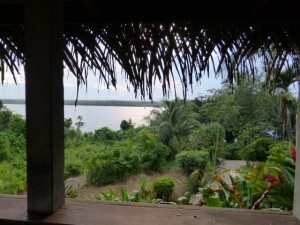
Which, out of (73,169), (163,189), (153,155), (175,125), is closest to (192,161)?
(153,155)

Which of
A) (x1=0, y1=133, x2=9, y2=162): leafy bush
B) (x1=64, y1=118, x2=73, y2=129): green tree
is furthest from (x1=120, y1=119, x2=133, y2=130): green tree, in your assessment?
(x1=0, y1=133, x2=9, y2=162): leafy bush

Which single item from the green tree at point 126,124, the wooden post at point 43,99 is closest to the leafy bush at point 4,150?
the green tree at point 126,124

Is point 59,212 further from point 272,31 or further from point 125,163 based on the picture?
point 125,163

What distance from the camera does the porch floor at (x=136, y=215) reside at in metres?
1.23

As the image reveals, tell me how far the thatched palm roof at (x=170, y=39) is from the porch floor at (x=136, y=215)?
506mm

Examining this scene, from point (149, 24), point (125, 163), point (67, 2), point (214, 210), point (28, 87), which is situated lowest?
point (125, 163)

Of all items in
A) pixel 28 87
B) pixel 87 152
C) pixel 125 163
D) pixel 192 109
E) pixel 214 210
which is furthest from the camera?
pixel 192 109

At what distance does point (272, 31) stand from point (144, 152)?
1140 centimetres

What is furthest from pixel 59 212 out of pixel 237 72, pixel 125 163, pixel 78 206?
pixel 125 163

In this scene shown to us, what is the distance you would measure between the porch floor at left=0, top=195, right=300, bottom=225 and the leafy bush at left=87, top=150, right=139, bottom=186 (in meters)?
10.4

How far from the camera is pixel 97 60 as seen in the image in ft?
4.83

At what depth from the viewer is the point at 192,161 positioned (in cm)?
1094

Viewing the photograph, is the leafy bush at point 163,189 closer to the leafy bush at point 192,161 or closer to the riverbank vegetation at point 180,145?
the riverbank vegetation at point 180,145

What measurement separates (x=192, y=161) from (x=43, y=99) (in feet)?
32.8
